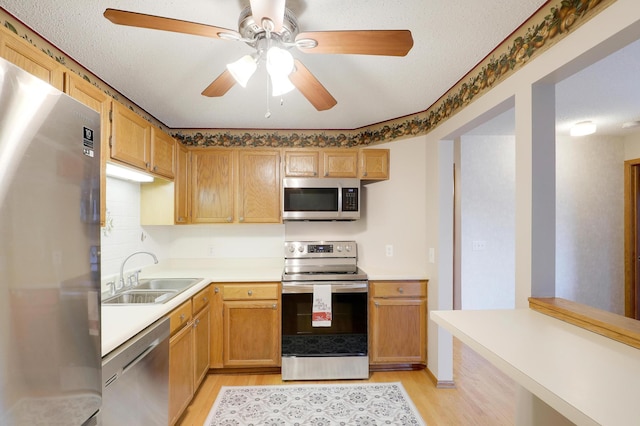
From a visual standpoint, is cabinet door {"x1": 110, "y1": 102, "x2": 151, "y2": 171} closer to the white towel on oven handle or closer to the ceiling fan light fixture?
the ceiling fan light fixture

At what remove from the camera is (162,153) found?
235cm

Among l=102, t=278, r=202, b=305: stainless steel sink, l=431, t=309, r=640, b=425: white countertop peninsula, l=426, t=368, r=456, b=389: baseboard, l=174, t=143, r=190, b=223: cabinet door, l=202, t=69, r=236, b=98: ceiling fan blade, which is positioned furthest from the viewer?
l=174, t=143, r=190, b=223: cabinet door

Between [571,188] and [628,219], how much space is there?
2.43ft

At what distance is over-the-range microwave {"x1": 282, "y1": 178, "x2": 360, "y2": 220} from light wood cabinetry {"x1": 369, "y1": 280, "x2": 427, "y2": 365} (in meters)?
0.71

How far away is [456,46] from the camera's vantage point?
164cm

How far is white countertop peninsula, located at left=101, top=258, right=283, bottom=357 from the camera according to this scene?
4.35 feet

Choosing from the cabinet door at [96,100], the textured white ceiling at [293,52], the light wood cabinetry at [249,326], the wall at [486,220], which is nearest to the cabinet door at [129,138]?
the cabinet door at [96,100]

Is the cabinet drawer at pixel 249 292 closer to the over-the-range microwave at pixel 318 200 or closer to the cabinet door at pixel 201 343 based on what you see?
the cabinet door at pixel 201 343

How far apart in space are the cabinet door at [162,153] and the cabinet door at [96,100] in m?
0.50

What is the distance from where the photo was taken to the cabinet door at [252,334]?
251cm

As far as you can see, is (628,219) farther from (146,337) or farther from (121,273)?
(121,273)

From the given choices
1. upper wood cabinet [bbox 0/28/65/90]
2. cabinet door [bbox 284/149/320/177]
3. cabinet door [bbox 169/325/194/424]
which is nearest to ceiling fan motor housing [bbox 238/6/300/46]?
upper wood cabinet [bbox 0/28/65/90]

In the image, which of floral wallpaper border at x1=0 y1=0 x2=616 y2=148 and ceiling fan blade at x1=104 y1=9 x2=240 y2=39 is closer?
ceiling fan blade at x1=104 y1=9 x2=240 y2=39

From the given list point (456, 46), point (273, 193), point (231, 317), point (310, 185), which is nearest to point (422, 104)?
point (456, 46)
